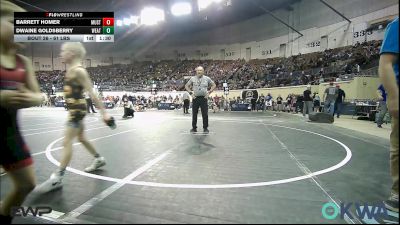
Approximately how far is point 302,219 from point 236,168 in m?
1.69

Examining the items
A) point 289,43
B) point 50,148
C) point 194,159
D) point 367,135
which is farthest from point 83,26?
point 289,43

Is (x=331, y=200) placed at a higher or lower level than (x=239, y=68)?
lower

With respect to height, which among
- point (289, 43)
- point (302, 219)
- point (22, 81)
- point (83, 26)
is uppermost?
point (289, 43)

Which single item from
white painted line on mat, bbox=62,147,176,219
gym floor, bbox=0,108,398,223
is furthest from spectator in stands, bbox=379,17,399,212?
white painted line on mat, bbox=62,147,176,219

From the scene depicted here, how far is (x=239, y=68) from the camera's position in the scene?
37.1m

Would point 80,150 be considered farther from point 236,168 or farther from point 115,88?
point 115,88

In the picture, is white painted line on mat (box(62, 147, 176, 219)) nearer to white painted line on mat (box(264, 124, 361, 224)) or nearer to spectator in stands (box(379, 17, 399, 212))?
white painted line on mat (box(264, 124, 361, 224))
